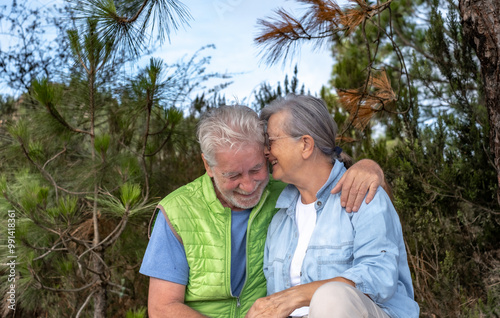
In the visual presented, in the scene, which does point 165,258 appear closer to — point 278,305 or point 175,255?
point 175,255

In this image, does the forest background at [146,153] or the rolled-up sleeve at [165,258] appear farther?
the forest background at [146,153]

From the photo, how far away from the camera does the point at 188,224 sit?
2.17 metres

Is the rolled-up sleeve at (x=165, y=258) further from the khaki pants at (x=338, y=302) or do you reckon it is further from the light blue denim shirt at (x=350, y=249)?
the khaki pants at (x=338, y=302)

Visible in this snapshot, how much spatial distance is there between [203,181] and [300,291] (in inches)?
31.3

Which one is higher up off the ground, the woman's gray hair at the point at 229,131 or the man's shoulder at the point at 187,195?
the woman's gray hair at the point at 229,131

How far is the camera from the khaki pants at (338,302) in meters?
1.51

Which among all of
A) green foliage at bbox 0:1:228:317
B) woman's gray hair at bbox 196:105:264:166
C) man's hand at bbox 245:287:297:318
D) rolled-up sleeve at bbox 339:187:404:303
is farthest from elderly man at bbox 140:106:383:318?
green foliage at bbox 0:1:228:317

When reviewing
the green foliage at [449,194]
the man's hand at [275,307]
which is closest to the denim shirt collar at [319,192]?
the man's hand at [275,307]

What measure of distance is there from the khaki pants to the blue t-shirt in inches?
28.0

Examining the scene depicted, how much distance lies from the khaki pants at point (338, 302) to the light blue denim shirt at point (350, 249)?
0.09 m

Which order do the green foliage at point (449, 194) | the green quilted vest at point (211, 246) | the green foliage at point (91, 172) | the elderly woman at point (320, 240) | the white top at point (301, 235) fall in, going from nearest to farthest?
1. the elderly woman at point (320, 240)
2. the white top at point (301, 235)
3. the green quilted vest at point (211, 246)
4. the green foliage at point (91, 172)
5. the green foliage at point (449, 194)

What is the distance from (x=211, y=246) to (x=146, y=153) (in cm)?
138

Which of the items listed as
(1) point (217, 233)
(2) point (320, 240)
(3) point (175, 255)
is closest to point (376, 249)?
(2) point (320, 240)

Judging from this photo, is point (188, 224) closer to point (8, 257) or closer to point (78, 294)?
point (8, 257)
